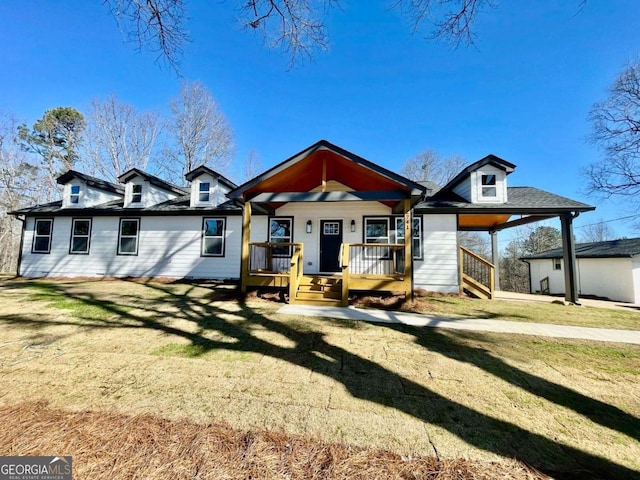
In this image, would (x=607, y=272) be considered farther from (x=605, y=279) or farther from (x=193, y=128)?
(x=193, y=128)

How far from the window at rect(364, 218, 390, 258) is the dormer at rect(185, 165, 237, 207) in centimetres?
621

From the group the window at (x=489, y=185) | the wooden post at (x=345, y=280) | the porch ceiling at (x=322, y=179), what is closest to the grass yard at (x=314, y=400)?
the wooden post at (x=345, y=280)

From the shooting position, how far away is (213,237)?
11.1m

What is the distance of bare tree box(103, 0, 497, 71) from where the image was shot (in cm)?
329

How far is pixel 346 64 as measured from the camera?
32.0 feet

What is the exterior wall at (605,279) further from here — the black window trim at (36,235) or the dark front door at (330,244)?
the black window trim at (36,235)

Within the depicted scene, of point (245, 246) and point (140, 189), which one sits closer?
point (245, 246)

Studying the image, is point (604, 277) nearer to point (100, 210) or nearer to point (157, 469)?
point (157, 469)

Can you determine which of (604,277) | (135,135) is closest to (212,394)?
(604,277)

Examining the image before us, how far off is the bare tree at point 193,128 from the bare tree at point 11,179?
445 inches

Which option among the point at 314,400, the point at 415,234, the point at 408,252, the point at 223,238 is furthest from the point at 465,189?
the point at 314,400

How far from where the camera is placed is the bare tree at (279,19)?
3.29 metres

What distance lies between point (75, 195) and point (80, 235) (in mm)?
2009

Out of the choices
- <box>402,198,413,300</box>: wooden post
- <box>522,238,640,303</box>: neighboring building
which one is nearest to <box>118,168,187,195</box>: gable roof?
<box>402,198,413,300</box>: wooden post
